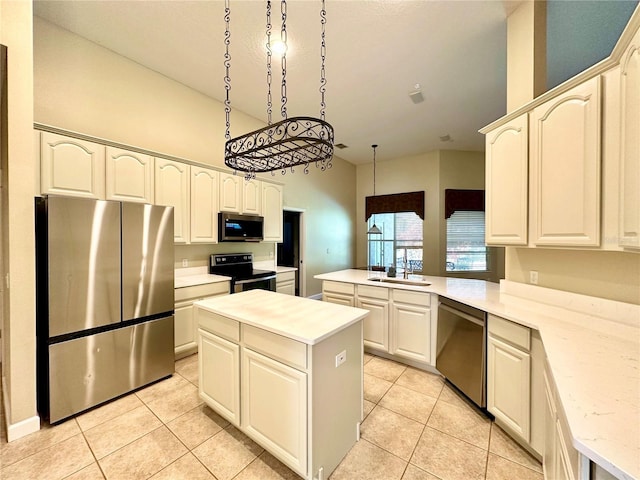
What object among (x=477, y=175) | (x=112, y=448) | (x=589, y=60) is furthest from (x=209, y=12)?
(x=477, y=175)

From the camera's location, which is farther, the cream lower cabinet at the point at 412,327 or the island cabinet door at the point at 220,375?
the cream lower cabinet at the point at 412,327

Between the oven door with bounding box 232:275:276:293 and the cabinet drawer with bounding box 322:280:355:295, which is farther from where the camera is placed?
the oven door with bounding box 232:275:276:293

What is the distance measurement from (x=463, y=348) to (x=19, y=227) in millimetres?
3633

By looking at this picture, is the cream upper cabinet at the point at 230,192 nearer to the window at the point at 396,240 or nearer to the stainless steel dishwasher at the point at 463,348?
the stainless steel dishwasher at the point at 463,348

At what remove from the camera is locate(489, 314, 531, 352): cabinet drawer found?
170 centimetres

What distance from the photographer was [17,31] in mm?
1887

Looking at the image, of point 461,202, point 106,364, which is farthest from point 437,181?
point 106,364

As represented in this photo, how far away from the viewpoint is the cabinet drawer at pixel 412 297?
8.81 ft

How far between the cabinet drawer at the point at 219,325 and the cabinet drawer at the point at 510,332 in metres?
1.90

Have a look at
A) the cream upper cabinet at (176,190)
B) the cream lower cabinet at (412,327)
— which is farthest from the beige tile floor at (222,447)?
the cream upper cabinet at (176,190)

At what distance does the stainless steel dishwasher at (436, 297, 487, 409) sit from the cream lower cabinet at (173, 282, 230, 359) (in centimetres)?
273

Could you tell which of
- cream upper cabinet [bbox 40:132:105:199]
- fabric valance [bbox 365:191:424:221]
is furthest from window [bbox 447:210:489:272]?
cream upper cabinet [bbox 40:132:105:199]

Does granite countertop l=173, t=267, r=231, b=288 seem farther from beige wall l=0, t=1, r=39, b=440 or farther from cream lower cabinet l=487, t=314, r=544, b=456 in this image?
cream lower cabinet l=487, t=314, r=544, b=456

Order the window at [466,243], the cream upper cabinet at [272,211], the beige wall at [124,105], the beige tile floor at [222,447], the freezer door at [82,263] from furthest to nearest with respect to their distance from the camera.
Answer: the window at [466,243] → the cream upper cabinet at [272,211] → the beige wall at [124,105] → the freezer door at [82,263] → the beige tile floor at [222,447]
